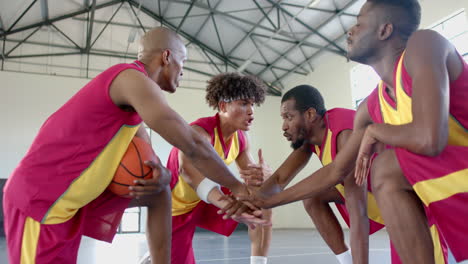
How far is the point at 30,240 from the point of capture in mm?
1686

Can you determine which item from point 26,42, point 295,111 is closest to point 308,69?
point 26,42

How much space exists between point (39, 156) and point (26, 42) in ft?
36.6

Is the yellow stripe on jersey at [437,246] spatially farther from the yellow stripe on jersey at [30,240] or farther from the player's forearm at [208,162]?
the yellow stripe on jersey at [30,240]

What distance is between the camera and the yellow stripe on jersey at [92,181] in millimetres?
1720

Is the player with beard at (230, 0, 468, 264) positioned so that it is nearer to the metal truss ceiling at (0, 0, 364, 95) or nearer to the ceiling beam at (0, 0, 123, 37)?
the metal truss ceiling at (0, 0, 364, 95)

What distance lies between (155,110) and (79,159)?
449 millimetres

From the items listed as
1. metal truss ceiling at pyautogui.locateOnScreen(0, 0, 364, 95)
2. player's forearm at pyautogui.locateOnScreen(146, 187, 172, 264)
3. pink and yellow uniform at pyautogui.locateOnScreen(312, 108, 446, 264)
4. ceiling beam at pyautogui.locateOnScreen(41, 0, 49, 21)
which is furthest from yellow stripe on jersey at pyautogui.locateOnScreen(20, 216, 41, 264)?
ceiling beam at pyautogui.locateOnScreen(41, 0, 49, 21)

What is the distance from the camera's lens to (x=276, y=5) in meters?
9.77

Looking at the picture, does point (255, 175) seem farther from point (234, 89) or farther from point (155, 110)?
point (155, 110)

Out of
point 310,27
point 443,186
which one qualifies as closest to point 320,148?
point 443,186

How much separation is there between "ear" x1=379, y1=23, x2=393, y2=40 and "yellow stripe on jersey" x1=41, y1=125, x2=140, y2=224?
50.0 inches

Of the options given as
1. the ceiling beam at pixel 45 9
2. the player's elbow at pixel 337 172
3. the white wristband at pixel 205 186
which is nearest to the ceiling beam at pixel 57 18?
the ceiling beam at pixel 45 9

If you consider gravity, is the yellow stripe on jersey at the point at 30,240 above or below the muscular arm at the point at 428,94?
below

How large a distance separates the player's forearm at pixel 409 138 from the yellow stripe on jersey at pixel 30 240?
154cm
